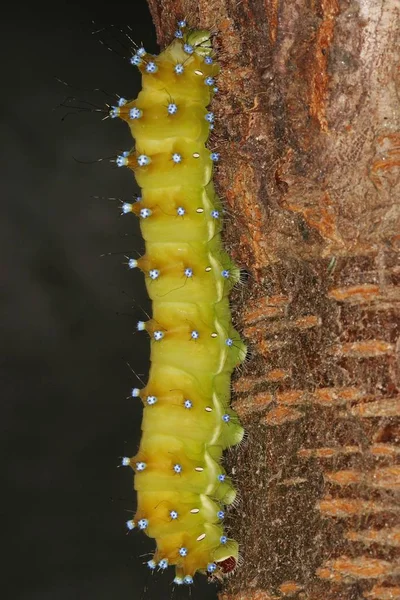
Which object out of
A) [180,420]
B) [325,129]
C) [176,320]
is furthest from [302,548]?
[325,129]

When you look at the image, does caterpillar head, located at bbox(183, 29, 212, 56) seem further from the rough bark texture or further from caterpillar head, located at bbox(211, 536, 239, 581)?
caterpillar head, located at bbox(211, 536, 239, 581)

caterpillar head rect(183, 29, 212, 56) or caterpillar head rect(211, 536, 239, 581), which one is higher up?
caterpillar head rect(183, 29, 212, 56)

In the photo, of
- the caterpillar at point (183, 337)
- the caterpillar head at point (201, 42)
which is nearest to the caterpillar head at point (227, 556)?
the caterpillar at point (183, 337)

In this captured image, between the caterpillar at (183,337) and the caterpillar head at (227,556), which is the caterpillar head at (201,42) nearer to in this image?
the caterpillar at (183,337)

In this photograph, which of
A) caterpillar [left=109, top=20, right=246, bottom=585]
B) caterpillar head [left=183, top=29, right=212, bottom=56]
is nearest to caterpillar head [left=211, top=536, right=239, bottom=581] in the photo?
caterpillar [left=109, top=20, right=246, bottom=585]

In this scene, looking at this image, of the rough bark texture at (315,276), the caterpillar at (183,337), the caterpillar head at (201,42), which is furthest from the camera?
the caterpillar at (183,337)

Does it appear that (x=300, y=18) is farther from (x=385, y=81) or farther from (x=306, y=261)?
(x=306, y=261)
